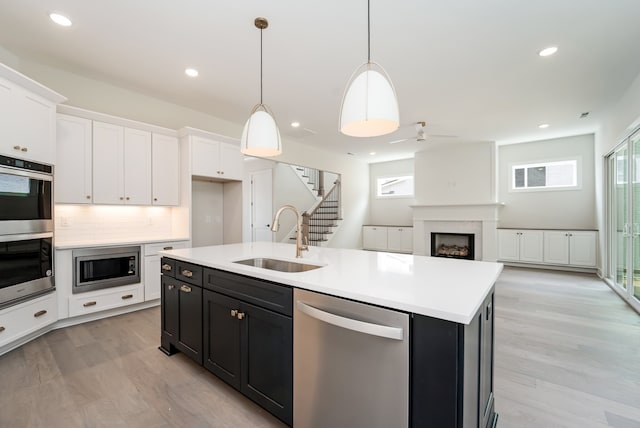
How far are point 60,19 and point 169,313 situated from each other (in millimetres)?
2596

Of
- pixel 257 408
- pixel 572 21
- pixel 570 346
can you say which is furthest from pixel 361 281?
pixel 572 21

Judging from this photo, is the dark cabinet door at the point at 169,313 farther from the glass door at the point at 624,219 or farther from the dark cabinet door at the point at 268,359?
the glass door at the point at 624,219

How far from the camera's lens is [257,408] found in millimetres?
1780

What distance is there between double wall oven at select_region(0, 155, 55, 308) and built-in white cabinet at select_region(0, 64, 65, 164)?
112 mm

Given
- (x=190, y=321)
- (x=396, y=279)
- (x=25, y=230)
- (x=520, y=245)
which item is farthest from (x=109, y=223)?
(x=520, y=245)

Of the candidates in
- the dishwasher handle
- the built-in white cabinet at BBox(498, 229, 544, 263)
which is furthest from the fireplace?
the dishwasher handle

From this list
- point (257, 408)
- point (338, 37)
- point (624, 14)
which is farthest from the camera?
point (338, 37)

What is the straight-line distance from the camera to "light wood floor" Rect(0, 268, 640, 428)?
5.58 feet

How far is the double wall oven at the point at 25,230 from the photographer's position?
236 centimetres

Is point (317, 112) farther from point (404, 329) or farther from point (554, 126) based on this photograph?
point (554, 126)

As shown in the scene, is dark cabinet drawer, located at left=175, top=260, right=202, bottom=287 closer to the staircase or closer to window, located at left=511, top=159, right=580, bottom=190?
the staircase

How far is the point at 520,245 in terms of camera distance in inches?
244

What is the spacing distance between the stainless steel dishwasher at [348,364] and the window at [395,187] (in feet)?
24.4

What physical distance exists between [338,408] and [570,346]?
2614 mm
